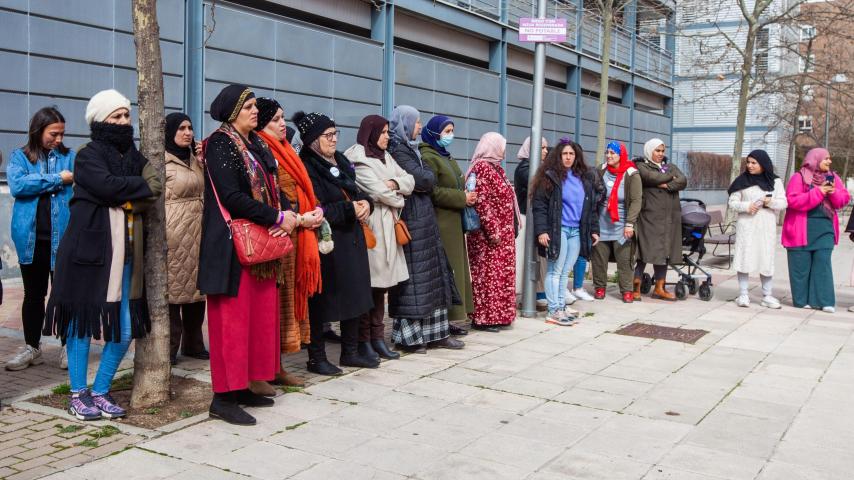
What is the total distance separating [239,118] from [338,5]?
1164 centimetres

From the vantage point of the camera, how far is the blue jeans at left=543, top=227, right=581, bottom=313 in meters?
8.88

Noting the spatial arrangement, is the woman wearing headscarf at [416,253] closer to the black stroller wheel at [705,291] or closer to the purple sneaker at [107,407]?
the purple sneaker at [107,407]

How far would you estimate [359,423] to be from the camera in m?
5.19

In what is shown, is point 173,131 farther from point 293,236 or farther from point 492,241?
point 492,241

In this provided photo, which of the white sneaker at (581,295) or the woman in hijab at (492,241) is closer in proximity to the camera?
the woman in hijab at (492,241)

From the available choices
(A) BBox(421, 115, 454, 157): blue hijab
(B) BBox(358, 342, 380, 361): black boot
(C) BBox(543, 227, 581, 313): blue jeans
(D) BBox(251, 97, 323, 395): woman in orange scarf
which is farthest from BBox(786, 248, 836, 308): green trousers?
(D) BBox(251, 97, 323, 395): woman in orange scarf

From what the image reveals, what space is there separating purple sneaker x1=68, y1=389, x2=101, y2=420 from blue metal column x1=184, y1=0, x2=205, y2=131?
330 inches

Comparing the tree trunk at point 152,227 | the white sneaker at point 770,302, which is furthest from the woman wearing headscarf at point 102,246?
the white sneaker at point 770,302

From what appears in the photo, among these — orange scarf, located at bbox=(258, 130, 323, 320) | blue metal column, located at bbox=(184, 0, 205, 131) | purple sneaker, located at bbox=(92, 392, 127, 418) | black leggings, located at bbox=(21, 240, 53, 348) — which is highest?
blue metal column, located at bbox=(184, 0, 205, 131)

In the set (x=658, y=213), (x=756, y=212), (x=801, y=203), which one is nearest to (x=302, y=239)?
(x=658, y=213)

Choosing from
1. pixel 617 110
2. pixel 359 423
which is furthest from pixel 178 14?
pixel 617 110

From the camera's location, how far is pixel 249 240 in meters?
5.06

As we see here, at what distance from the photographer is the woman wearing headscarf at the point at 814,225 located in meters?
10.1

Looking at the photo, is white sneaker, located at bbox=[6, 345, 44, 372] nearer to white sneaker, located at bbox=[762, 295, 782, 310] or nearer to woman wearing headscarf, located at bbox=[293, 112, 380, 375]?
woman wearing headscarf, located at bbox=[293, 112, 380, 375]
